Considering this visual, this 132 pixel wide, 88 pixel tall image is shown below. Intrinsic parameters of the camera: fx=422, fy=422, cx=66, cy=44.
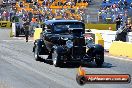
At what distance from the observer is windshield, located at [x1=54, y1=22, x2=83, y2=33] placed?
17234 millimetres

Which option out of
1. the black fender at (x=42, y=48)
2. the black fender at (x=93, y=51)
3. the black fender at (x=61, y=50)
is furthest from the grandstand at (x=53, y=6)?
the black fender at (x=61, y=50)

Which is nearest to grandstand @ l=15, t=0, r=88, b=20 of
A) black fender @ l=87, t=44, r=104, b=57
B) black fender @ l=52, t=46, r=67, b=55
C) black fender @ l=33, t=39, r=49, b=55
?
black fender @ l=33, t=39, r=49, b=55

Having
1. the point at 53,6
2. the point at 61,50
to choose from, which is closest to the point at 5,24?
the point at 53,6

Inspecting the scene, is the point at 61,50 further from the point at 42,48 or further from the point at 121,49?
the point at 121,49

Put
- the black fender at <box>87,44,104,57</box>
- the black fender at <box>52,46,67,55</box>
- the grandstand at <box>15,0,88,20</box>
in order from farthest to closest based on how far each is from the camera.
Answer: the grandstand at <box>15,0,88,20</box>
the black fender at <box>87,44,104,57</box>
the black fender at <box>52,46,67,55</box>

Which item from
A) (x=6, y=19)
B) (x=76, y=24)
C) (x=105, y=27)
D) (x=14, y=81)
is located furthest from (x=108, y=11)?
(x=14, y=81)

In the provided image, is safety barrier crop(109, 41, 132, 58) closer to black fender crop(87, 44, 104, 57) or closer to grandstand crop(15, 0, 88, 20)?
black fender crop(87, 44, 104, 57)

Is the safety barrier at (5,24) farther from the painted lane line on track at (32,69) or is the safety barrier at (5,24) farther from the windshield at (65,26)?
the windshield at (65,26)

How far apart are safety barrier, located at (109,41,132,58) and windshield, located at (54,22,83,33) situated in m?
4.47

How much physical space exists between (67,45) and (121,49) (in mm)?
6680

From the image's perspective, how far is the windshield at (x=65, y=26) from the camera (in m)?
17.2

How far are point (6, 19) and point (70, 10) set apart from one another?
30.4 feet

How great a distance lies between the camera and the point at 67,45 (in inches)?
627

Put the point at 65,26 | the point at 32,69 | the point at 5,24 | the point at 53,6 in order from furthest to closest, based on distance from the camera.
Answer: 1. the point at 5,24
2. the point at 53,6
3. the point at 65,26
4. the point at 32,69
